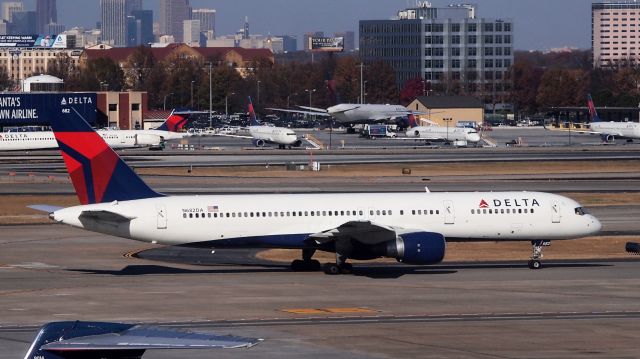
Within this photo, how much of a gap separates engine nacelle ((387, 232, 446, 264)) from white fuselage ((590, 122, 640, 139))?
11285cm

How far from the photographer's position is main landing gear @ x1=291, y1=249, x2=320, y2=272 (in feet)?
153

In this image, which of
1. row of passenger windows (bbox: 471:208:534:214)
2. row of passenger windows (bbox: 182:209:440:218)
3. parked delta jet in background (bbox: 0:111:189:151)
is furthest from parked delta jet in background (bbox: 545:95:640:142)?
row of passenger windows (bbox: 182:209:440:218)

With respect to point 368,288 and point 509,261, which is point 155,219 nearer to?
point 368,288

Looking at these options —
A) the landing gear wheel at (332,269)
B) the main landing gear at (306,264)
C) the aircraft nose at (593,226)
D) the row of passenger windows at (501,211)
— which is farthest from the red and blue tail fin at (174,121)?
the row of passenger windows at (501,211)

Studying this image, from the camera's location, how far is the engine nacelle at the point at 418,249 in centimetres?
4328

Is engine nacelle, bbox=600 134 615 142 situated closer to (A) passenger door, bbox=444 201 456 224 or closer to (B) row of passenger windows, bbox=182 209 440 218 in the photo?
(A) passenger door, bbox=444 201 456 224

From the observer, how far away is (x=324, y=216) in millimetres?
45719

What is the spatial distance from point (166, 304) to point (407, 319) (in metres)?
7.77

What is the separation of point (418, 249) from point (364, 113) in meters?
143

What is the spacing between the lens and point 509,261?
49.7m

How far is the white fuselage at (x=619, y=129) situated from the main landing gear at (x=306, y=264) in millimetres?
111269

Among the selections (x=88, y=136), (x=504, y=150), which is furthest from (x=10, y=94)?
(x=88, y=136)

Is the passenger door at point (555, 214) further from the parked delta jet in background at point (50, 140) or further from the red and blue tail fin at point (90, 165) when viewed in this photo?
the parked delta jet in background at point (50, 140)

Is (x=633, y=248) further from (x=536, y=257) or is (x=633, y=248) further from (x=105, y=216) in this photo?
(x=105, y=216)
